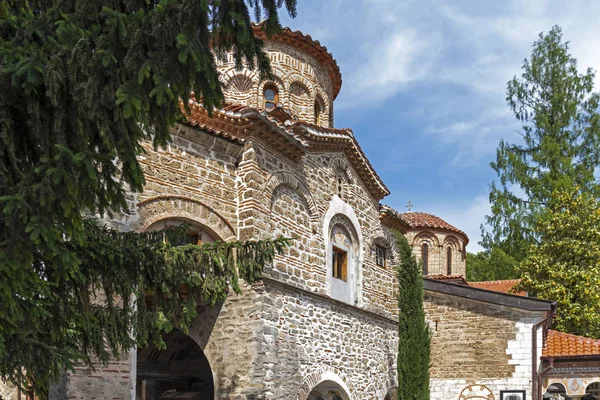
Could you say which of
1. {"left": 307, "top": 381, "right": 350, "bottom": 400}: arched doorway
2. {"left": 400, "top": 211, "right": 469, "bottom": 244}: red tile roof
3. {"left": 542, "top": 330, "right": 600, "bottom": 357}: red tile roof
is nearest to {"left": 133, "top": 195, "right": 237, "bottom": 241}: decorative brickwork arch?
{"left": 307, "top": 381, "right": 350, "bottom": 400}: arched doorway

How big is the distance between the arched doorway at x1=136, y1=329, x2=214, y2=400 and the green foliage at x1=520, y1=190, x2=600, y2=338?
9.91m

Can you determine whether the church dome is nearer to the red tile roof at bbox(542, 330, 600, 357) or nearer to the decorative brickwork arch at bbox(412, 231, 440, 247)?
the red tile roof at bbox(542, 330, 600, 357)

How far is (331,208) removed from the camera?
12.7 meters

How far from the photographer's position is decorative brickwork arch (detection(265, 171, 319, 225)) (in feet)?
35.9

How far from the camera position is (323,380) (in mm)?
11500

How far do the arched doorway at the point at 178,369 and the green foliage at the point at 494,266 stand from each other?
1111 centimetres

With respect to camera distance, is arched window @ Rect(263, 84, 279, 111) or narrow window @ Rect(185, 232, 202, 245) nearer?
narrow window @ Rect(185, 232, 202, 245)

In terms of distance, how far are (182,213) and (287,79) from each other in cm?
612

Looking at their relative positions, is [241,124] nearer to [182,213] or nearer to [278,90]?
[182,213]

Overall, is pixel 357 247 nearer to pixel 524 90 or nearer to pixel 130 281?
pixel 130 281

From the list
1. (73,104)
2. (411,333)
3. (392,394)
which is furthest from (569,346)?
(73,104)

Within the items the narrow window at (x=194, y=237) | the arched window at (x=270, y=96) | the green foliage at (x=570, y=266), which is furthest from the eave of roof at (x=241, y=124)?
the green foliage at (x=570, y=266)

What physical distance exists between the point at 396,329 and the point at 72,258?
36.1 ft

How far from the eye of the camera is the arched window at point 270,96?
15.0 metres
